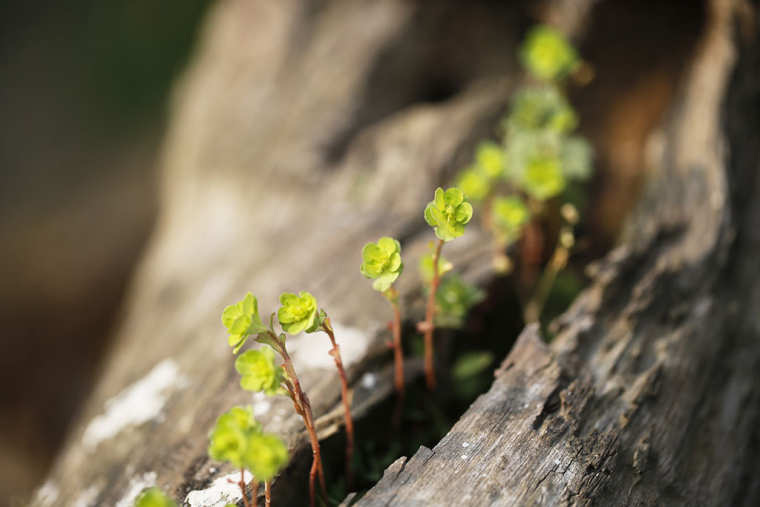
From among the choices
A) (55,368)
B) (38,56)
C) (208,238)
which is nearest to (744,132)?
(208,238)

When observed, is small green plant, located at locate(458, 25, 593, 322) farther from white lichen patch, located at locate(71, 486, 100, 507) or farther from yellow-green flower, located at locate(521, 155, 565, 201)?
white lichen patch, located at locate(71, 486, 100, 507)

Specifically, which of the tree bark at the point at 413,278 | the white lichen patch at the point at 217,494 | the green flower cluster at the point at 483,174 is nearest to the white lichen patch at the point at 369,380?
the tree bark at the point at 413,278

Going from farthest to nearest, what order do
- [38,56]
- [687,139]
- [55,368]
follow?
[38,56]
[55,368]
[687,139]

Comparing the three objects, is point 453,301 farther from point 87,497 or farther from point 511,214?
point 87,497

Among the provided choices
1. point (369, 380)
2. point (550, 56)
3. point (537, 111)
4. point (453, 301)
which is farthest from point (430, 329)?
point (550, 56)

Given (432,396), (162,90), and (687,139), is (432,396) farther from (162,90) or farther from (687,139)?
(162,90)

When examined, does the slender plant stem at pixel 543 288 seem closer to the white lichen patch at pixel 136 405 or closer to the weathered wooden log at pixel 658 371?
the weathered wooden log at pixel 658 371

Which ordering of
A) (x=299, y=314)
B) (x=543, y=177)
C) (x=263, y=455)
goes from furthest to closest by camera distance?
1. (x=543, y=177)
2. (x=299, y=314)
3. (x=263, y=455)
